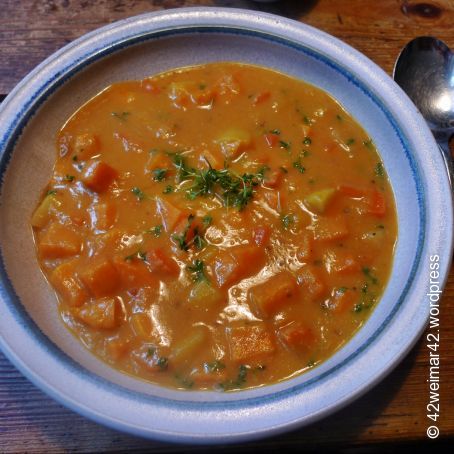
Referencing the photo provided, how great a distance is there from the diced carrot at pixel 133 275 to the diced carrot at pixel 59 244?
235 mm

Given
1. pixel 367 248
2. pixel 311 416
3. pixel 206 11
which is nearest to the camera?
pixel 311 416

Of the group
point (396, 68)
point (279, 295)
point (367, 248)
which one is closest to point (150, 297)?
point (279, 295)

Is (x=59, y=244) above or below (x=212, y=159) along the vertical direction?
below

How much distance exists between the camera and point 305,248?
2275 mm

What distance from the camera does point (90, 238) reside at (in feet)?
7.61

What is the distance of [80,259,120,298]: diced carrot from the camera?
2.15 meters

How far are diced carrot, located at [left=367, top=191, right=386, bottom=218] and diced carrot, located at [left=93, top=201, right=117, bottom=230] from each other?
123cm

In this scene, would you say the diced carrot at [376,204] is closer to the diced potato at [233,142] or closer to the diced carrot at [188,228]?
the diced potato at [233,142]

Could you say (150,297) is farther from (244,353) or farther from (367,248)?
(367,248)

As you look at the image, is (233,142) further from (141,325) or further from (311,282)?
(141,325)

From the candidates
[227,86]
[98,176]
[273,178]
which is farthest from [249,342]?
[227,86]

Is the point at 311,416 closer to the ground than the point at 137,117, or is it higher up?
closer to the ground

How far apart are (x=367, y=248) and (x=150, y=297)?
3.35 ft

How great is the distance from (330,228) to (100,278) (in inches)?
42.0
